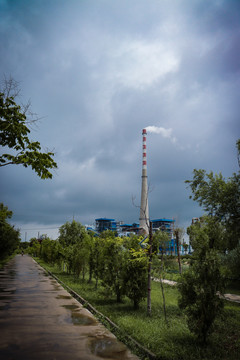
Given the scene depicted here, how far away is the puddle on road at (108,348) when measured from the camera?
4.91 m

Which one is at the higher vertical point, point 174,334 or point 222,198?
point 222,198

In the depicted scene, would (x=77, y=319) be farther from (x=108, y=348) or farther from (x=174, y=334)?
(x=174, y=334)

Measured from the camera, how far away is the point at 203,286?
562 centimetres

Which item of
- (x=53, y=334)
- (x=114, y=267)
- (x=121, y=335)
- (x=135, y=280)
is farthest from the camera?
(x=114, y=267)

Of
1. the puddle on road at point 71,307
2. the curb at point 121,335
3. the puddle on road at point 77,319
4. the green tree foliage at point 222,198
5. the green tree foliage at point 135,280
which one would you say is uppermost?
the green tree foliage at point 222,198

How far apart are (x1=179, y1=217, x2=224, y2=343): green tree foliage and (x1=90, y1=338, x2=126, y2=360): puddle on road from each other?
5.29 feet

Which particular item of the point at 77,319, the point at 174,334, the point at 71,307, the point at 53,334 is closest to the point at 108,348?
the point at 53,334

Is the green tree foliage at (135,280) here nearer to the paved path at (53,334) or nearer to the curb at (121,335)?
the curb at (121,335)

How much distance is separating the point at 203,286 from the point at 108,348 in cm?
240

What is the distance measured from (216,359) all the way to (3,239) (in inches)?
1024

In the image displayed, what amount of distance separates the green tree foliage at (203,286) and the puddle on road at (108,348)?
161cm

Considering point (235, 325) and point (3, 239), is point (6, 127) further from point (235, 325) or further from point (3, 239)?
point (3, 239)

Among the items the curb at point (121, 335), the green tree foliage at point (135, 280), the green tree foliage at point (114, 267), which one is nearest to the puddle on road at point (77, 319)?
the curb at point (121, 335)

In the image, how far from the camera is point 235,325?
7539 mm
